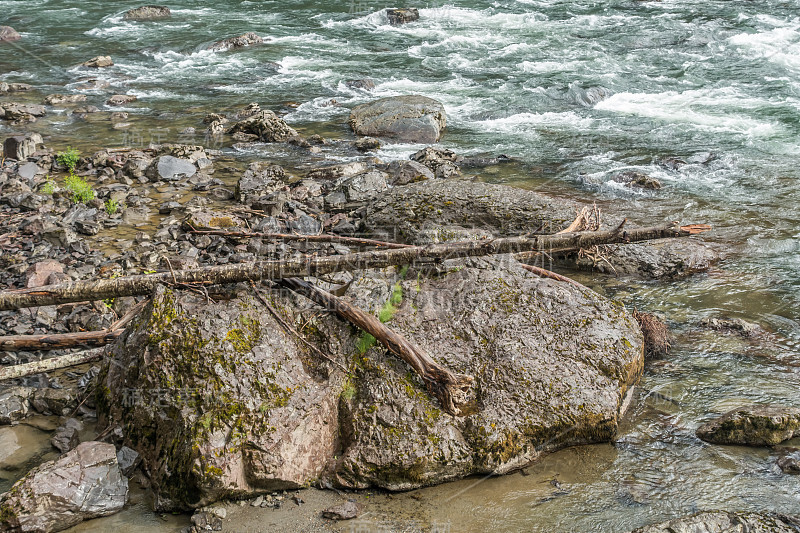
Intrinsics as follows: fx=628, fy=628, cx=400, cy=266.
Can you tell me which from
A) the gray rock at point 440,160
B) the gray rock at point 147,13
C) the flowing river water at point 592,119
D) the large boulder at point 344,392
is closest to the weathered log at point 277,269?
the large boulder at point 344,392

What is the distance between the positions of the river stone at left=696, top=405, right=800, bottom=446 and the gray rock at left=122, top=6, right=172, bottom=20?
2691cm

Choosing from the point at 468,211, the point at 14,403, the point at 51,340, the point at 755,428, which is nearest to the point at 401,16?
the point at 468,211

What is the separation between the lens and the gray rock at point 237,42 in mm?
21469

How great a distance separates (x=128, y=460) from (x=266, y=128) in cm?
973

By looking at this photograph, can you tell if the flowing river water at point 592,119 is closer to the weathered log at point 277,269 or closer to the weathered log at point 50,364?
the weathered log at point 277,269

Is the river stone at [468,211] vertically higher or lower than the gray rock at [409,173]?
higher

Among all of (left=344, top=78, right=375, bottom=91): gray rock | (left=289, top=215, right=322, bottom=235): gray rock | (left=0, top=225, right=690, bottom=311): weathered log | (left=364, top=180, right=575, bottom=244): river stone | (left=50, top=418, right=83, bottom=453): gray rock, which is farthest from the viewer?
(left=344, top=78, right=375, bottom=91): gray rock

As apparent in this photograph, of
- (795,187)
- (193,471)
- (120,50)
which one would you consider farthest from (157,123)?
(795,187)

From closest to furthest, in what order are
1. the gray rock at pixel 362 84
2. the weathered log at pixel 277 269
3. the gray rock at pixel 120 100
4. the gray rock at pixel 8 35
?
1. the weathered log at pixel 277 269
2. the gray rock at pixel 120 100
3. the gray rock at pixel 362 84
4. the gray rock at pixel 8 35

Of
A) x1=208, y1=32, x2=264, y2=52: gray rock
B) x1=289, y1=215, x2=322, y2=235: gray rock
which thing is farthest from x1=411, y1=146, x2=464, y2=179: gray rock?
x1=208, y1=32, x2=264, y2=52: gray rock

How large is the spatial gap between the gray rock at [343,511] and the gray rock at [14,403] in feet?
8.46

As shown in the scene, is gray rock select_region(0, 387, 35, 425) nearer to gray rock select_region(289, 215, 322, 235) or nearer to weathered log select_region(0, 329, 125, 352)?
weathered log select_region(0, 329, 125, 352)

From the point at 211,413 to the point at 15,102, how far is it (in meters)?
14.8

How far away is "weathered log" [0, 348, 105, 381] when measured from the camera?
5.01 meters
